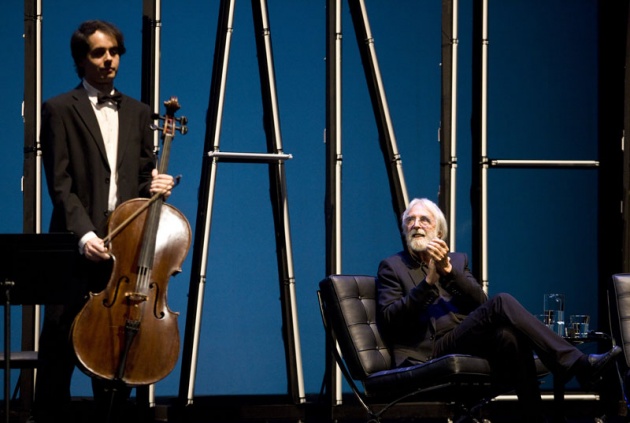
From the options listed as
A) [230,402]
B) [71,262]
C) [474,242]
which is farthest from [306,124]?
[71,262]

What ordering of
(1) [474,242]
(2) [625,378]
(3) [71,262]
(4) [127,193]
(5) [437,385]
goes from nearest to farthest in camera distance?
(3) [71,262], (4) [127,193], (5) [437,385], (2) [625,378], (1) [474,242]

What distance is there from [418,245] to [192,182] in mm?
1452

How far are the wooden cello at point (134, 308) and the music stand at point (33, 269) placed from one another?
197mm

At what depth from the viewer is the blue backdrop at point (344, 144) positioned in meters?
5.28

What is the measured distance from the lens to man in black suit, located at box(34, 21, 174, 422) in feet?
11.8

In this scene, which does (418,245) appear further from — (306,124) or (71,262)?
(71,262)

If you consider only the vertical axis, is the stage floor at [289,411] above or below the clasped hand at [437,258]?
below

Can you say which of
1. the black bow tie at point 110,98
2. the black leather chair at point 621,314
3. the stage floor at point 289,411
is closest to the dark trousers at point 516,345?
the black leather chair at point 621,314

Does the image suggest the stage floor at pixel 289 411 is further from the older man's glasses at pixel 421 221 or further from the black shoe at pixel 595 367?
the older man's glasses at pixel 421 221

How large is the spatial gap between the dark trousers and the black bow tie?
Result: 173cm

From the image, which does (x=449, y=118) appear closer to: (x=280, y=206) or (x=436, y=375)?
(x=280, y=206)

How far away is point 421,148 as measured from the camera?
5617mm

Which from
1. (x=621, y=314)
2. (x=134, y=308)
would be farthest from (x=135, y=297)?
(x=621, y=314)

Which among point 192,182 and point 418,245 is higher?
point 192,182
